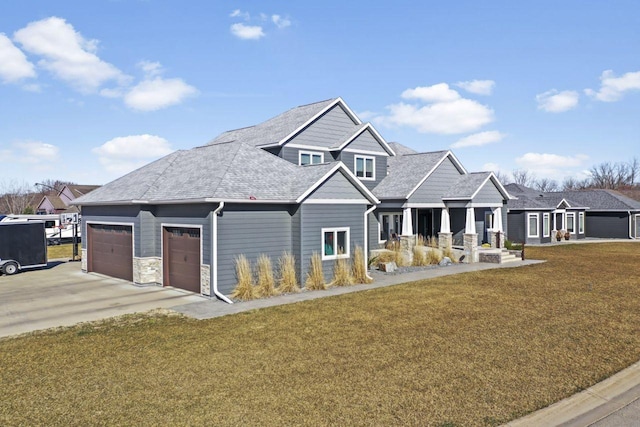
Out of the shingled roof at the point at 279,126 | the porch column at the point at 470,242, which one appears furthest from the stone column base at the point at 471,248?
the shingled roof at the point at 279,126

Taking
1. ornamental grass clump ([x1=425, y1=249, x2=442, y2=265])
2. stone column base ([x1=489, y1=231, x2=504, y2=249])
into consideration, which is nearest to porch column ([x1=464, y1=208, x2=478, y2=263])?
A: ornamental grass clump ([x1=425, y1=249, x2=442, y2=265])

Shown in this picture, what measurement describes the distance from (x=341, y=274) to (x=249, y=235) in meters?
4.10

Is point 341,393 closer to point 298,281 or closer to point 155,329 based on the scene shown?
point 155,329

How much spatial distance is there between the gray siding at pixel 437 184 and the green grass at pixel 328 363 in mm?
11774

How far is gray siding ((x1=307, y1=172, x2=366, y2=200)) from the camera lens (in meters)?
17.8

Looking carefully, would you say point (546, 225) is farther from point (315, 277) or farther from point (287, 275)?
point (287, 275)

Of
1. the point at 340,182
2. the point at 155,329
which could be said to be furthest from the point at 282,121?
the point at 155,329

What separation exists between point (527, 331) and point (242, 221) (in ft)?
31.8

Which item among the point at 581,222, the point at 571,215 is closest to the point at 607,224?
the point at 581,222

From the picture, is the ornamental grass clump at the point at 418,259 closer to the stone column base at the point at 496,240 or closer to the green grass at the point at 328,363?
the stone column base at the point at 496,240

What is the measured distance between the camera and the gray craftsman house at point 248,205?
16.2m

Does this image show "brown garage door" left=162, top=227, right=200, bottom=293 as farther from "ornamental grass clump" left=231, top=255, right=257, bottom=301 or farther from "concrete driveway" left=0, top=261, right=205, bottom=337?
"ornamental grass clump" left=231, top=255, right=257, bottom=301

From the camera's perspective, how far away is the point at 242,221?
16.3 metres

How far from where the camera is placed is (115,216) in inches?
798
